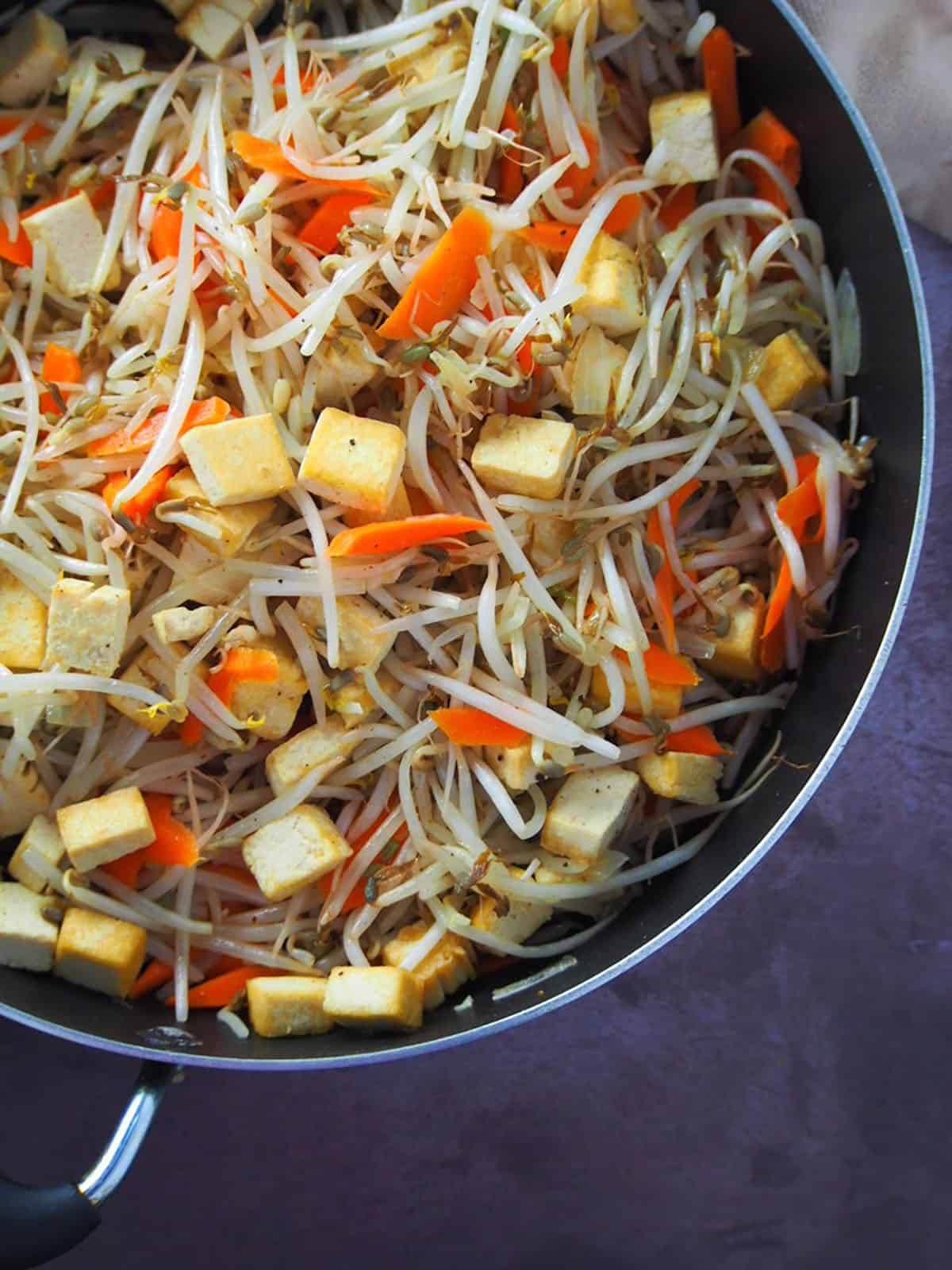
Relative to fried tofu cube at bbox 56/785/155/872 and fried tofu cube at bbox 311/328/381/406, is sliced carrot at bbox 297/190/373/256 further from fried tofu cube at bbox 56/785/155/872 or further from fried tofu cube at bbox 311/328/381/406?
fried tofu cube at bbox 56/785/155/872

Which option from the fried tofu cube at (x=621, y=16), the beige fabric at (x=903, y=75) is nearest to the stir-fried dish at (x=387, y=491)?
the fried tofu cube at (x=621, y=16)

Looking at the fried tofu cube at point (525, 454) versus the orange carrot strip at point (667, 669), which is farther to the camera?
the orange carrot strip at point (667, 669)

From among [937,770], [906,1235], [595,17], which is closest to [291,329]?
[595,17]

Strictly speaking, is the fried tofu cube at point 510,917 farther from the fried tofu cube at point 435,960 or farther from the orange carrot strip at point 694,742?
the orange carrot strip at point 694,742

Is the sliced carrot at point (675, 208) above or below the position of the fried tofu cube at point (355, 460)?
above

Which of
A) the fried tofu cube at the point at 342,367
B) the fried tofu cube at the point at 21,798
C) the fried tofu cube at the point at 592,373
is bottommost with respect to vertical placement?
the fried tofu cube at the point at 21,798

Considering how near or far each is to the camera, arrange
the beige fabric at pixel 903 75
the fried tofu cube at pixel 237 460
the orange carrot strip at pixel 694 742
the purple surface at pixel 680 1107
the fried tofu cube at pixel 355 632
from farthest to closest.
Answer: the purple surface at pixel 680 1107
the beige fabric at pixel 903 75
the orange carrot strip at pixel 694 742
the fried tofu cube at pixel 355 632
the fried tofu cube at pixel 237 460

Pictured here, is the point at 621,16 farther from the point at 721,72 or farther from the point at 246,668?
the point at 246,668
